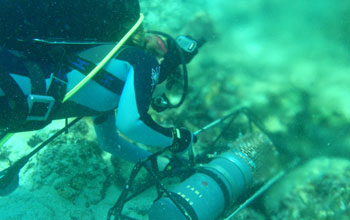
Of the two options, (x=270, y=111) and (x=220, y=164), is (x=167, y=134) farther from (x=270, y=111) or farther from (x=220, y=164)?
(x=270, y=111)

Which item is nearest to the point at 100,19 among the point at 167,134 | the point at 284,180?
the point at 167,134

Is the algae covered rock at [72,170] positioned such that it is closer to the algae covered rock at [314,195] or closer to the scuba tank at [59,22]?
the scuba tank at [59,22]

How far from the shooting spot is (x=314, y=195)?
106 inches

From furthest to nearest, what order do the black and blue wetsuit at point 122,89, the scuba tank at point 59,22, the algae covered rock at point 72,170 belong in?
1. the algae covered rock at point 72,170
2. the black and blue wetsuit at point 122,89
3. the scuba tank at point 59,22

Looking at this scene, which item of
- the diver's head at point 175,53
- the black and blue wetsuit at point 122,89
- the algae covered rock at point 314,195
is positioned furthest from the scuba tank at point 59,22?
the algae covered rock at point 314,195

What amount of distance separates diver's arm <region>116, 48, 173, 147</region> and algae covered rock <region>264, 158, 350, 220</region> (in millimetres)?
2025

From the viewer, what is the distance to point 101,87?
6.02 ft

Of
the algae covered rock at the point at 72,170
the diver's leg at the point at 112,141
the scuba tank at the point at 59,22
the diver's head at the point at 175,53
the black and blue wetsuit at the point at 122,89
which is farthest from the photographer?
the diver's leg at the point at 112,141

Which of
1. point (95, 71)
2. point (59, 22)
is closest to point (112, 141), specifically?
point (95, 71)

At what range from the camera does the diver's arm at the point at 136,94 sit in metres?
→ 1.75

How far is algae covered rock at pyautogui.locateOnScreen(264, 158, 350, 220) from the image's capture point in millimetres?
2520

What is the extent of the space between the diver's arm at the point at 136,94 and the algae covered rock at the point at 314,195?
2025mm

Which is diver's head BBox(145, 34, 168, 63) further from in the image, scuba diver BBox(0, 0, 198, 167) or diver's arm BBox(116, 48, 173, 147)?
diver's arm BBox(116, 48, 173, 147)

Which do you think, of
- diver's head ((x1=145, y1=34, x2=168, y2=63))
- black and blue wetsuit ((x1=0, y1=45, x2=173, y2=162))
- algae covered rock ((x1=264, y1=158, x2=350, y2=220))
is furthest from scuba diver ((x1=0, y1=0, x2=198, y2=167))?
algae covered rock ((x1=264, y1=158, x2=350, y2=220))
